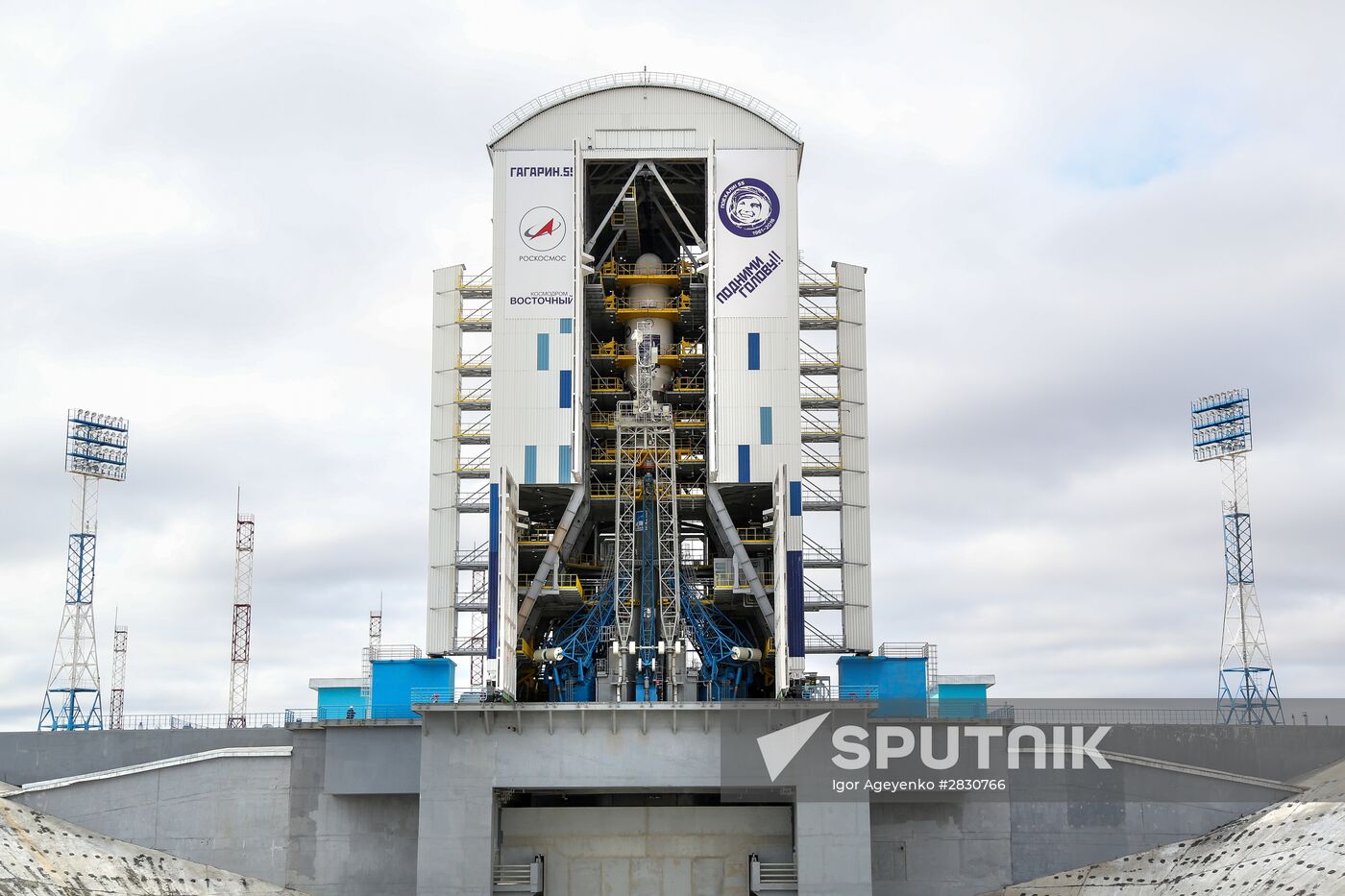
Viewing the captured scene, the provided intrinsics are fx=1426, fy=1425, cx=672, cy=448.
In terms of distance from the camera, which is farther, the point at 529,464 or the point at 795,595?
the point at 529,464

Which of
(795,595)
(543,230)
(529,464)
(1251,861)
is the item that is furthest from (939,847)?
(543,230)

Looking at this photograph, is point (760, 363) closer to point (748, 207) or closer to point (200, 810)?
point (748, 207)

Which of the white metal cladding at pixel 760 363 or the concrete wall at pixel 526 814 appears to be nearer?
the concrete wall at pixel 526 814

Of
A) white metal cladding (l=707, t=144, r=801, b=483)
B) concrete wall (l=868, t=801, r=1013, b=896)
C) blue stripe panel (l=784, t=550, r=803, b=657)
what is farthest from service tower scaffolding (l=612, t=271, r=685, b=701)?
concrete wall (l=868, t=801, r=1013, b=896)

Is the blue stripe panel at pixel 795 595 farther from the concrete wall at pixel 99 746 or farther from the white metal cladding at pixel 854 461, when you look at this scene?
the concrete wall at pixel 99 746

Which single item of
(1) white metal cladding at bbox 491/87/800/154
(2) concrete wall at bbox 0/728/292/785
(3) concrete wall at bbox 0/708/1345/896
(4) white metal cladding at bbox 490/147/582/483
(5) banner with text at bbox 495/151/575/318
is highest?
(1) white metal cladding at bbox 491/87/800/154

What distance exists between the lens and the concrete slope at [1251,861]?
48.0 metres

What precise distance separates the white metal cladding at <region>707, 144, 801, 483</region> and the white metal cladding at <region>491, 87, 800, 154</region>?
1.12 meters

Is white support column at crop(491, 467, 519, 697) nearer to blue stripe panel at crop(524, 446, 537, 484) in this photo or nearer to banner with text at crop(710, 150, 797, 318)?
blue stripe panel at crop(524, 446, 537, 484)

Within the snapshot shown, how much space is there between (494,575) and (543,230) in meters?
16.2

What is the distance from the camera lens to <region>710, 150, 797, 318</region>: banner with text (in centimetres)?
6506

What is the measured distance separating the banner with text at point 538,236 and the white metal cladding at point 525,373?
44mm

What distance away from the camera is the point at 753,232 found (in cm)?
6544

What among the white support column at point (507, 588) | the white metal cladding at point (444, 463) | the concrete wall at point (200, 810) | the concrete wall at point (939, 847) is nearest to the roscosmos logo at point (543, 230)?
the white metal cladding at point (444, 463)
